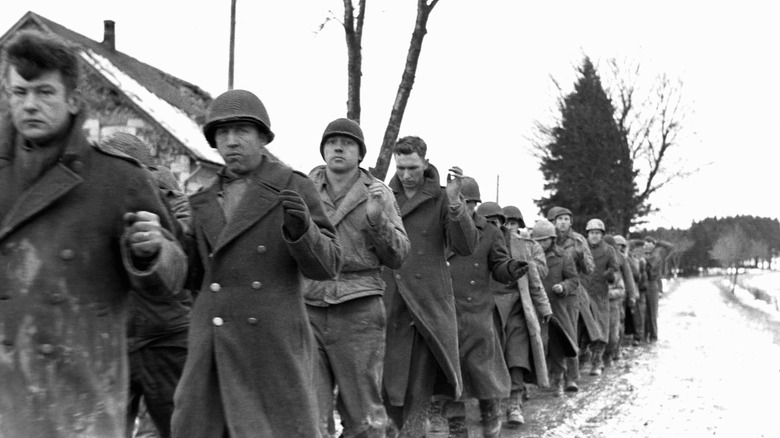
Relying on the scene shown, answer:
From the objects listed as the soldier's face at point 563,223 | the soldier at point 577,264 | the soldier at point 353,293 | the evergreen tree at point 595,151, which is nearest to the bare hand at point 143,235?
the soldier at point 353,293

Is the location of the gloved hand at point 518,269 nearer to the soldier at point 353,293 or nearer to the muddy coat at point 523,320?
the muddy coat at point 523,320

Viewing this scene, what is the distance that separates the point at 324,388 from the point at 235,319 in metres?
1.54

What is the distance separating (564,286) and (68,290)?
908 cm

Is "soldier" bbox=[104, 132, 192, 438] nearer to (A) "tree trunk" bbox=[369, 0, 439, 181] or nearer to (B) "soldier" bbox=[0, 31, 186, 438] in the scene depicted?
(B) "soldier" bbox=[0, 31, 186, 438]

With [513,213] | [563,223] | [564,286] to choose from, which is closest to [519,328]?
[513,213]

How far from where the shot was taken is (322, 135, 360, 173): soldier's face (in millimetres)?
5836

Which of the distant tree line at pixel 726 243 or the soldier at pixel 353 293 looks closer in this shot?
the soldier at pixel 353 293

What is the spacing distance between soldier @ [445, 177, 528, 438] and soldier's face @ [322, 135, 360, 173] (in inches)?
75.4

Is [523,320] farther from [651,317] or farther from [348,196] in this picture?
[651,317]

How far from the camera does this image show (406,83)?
40.8ft

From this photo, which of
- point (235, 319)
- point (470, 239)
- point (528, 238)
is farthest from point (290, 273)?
point (528, 238)

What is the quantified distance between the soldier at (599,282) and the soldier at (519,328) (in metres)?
3.86

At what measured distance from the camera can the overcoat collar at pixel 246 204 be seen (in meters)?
4.07

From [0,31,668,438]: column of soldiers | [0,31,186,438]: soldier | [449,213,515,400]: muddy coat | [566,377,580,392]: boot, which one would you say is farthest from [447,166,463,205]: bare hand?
[566,377,580,392]: boot
